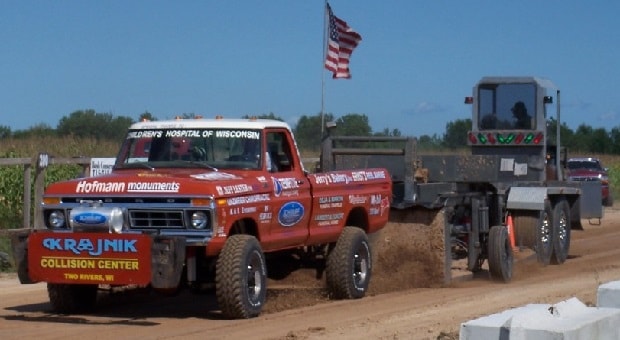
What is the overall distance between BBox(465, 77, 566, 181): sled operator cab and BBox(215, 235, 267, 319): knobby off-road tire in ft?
29.0

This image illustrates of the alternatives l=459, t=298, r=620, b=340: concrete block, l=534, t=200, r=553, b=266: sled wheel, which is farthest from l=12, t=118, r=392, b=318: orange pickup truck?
l=534, t=200, r=553, b=266: sled wheel

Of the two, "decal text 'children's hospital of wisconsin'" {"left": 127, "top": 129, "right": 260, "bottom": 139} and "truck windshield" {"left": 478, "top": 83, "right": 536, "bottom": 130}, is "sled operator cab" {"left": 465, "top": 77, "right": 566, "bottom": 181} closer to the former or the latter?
"truck windshield" {"left": 478, "top": 83, "right": 536, "bottom": 130}

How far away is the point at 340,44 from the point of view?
80.2ft

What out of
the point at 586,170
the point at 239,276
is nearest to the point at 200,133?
the point at 239,276

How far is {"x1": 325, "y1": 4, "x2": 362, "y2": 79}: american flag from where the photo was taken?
79.1ft

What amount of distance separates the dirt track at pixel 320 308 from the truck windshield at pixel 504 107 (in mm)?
3092

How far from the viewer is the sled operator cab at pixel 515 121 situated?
19.1 meters

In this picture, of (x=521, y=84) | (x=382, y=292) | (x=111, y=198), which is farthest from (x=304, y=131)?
(x=111, y=198)

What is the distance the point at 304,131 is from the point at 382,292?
30.9ft

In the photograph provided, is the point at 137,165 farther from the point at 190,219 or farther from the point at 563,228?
the point at 563,228

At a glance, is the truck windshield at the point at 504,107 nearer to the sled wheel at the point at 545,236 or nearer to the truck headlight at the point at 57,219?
the sled wheel at the point at 545,236

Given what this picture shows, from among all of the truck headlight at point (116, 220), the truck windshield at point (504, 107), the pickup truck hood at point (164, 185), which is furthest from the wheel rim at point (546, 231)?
the truck headlight at point (116, 220)

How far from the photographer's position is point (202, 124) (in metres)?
12.3

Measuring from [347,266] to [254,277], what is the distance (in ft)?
6.18
